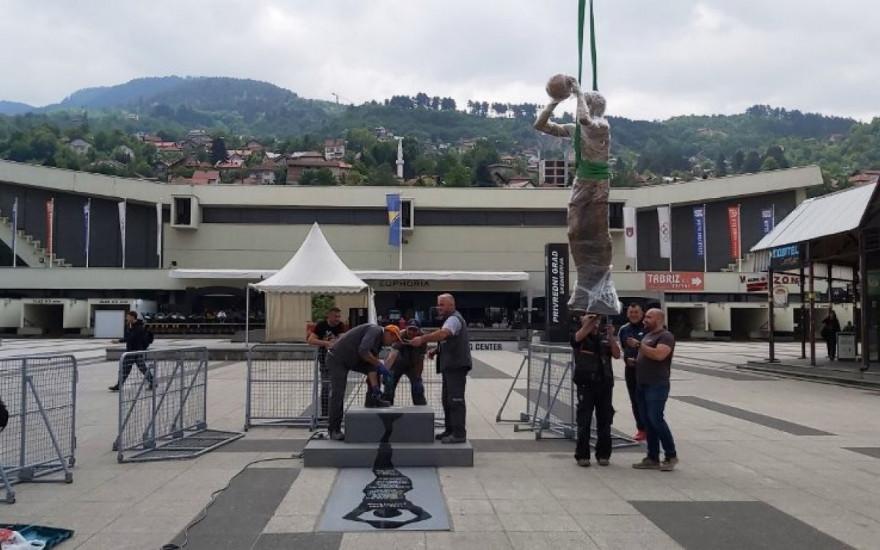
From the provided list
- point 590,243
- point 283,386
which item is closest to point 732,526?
point 590,243

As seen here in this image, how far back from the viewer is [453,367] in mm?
8641

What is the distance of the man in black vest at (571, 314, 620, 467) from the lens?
8.27 m

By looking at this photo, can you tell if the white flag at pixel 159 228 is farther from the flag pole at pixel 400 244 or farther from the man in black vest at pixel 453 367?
the man in black vest at pixel 453 367

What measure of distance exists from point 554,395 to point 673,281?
134ft

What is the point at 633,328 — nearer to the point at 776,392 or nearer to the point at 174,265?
the point at 776,392

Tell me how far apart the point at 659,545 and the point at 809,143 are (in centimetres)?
19486

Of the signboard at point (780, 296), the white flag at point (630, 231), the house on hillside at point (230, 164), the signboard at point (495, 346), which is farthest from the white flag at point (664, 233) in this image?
the house on hillside at point (230, 164)

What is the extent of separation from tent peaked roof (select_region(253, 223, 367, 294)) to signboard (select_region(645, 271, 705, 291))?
2998 centimetres

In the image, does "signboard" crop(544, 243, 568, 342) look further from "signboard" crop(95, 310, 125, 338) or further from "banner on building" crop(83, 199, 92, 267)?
"banner on building" crop(83, 199, 92, 267)

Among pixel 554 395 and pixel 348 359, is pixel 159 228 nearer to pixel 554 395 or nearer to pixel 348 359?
pixel 554 395

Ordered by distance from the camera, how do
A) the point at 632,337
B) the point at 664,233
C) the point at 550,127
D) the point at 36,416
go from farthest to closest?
the point at 664,233
the point at 550,127
the point at 632,337
the point at 36,416

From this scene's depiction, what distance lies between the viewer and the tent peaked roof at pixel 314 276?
22.6m

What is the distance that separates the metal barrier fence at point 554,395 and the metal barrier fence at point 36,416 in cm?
592

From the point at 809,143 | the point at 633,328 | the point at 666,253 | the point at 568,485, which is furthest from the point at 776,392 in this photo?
the point at 809,143
